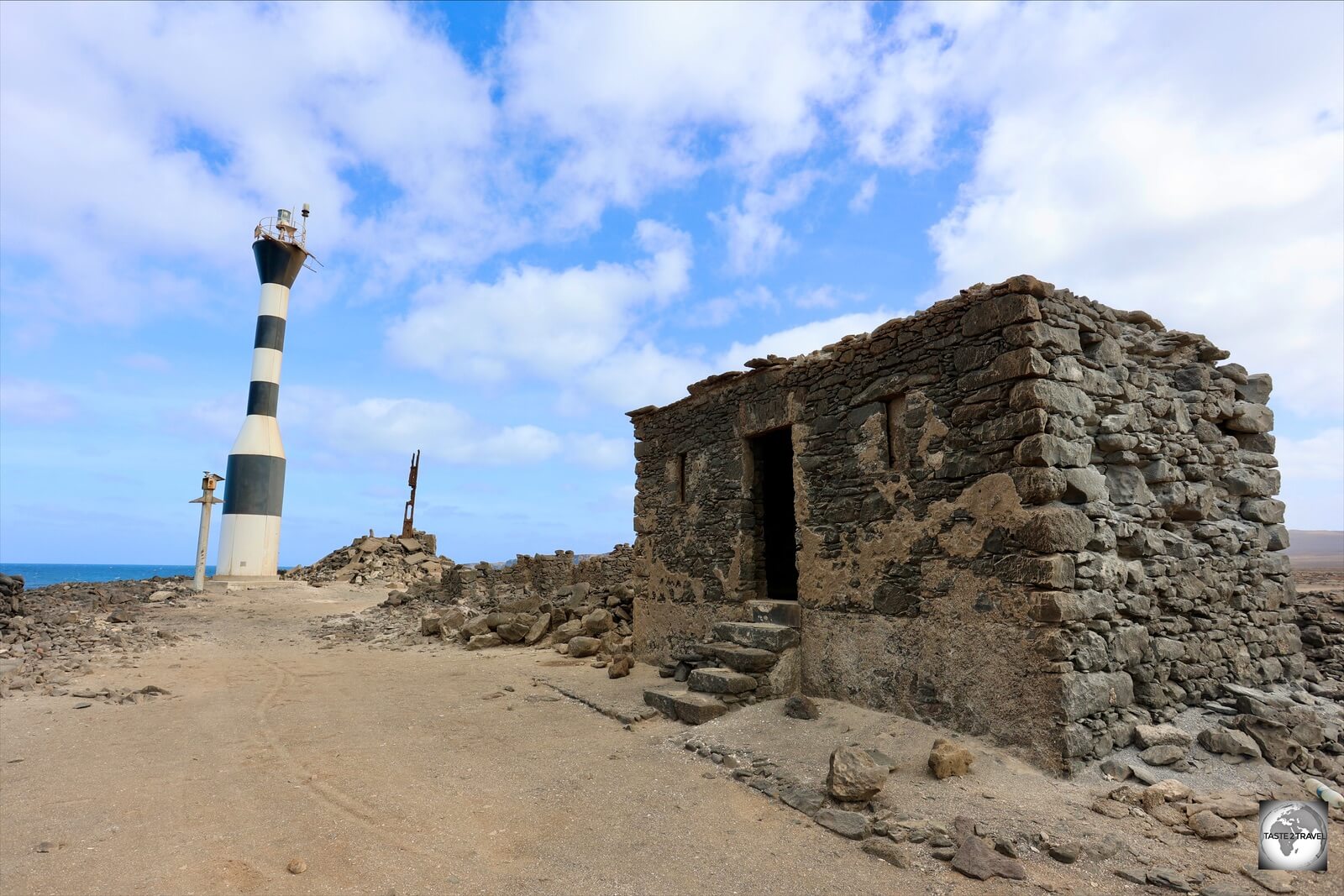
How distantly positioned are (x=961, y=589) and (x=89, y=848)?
670cm

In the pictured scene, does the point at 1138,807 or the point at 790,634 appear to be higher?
the point at 790,634

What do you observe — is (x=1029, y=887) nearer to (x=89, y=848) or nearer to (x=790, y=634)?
(x=790, y=634)

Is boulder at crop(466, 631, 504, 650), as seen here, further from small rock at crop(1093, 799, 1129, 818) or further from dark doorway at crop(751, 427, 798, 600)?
small rock at crop(1093, 799, 1129, 818)

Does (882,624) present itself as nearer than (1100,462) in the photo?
No

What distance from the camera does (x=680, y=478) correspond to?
1046 cm

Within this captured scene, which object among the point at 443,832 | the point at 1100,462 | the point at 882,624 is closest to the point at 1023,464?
the point at 1100,462

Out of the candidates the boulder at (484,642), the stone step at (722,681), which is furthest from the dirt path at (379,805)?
the boulder at (484,642)

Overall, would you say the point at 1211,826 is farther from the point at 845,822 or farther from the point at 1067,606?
the point at 845,822

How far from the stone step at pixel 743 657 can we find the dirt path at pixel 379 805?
3.36 ft

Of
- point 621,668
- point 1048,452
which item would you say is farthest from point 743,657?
point 1048,452

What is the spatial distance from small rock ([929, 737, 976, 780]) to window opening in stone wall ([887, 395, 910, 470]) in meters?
2.56

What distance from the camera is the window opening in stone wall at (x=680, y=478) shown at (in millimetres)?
10383

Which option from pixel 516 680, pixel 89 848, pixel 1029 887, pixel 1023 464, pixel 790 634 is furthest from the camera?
pixel 516 680

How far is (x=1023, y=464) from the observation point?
571cm
